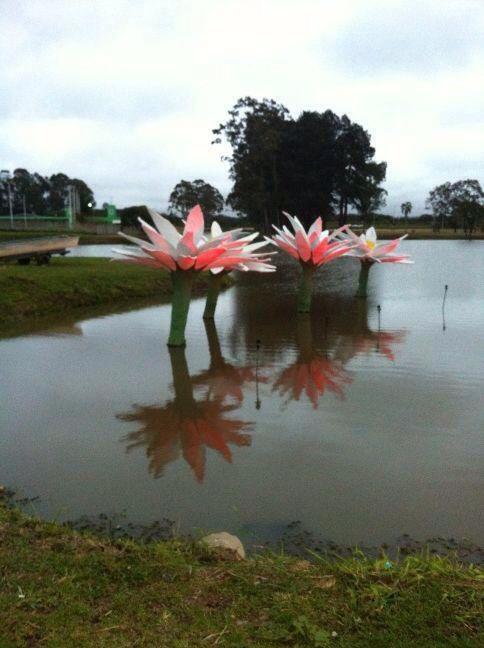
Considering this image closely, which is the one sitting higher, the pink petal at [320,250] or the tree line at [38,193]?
the tree line at [38,193]

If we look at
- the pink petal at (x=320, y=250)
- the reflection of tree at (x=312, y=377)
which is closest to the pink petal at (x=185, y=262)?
the reflection of tree at (x=312, y=377)

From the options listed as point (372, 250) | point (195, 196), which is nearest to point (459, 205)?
point (195, 196)

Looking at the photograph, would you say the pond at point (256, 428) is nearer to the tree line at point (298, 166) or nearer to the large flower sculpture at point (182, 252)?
the large flower sculpture at point (182, 252)

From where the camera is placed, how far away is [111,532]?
129 inches

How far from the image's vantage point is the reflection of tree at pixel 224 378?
20.1 ft

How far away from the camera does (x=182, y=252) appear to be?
25.0 feet

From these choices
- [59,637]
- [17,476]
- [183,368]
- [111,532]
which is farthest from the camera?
[183,368]

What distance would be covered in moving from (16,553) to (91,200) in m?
76.8

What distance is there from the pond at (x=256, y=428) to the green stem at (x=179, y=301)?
343mm

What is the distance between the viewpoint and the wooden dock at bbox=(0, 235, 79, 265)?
15481 millimetres

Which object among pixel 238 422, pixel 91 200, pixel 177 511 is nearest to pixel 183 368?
pixel 238 422

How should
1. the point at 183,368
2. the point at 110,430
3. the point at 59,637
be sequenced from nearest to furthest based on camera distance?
the point at 59,637
the point at 110,430
the point at 183,368

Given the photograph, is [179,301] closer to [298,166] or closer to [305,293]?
[305,293]

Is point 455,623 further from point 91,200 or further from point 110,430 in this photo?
point 91,200
